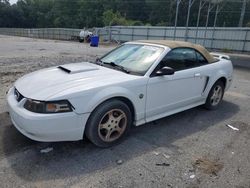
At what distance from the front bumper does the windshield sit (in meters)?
1.22

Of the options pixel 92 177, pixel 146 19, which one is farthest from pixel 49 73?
pixel 146 19

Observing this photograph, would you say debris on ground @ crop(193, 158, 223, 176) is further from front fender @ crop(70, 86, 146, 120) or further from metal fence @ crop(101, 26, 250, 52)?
→ metal fence @ crop(101, 26, 250, 52)

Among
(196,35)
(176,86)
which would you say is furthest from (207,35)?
(176,86)

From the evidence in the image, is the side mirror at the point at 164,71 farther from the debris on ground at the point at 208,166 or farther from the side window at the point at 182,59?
the debris on ground at the point at 208,166

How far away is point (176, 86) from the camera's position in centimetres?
388

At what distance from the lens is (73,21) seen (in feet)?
249

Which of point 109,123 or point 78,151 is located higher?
point 109,123

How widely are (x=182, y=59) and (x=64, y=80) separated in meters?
2.19

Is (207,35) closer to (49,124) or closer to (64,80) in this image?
(64,80)

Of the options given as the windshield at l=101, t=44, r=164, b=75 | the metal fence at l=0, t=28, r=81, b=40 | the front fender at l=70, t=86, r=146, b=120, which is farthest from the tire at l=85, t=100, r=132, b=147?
the metal fence at l=0, t=28, r=81, b=40

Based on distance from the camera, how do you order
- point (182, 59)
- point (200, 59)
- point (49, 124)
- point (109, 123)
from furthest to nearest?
point (200, 59)
point (182, 59)
point (109, 123)
point (49, 124)

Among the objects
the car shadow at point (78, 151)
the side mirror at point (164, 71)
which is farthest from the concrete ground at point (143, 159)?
the side mirror at point (164, 71)

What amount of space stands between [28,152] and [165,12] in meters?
62.6

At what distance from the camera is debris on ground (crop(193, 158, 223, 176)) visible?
2.86 meters
